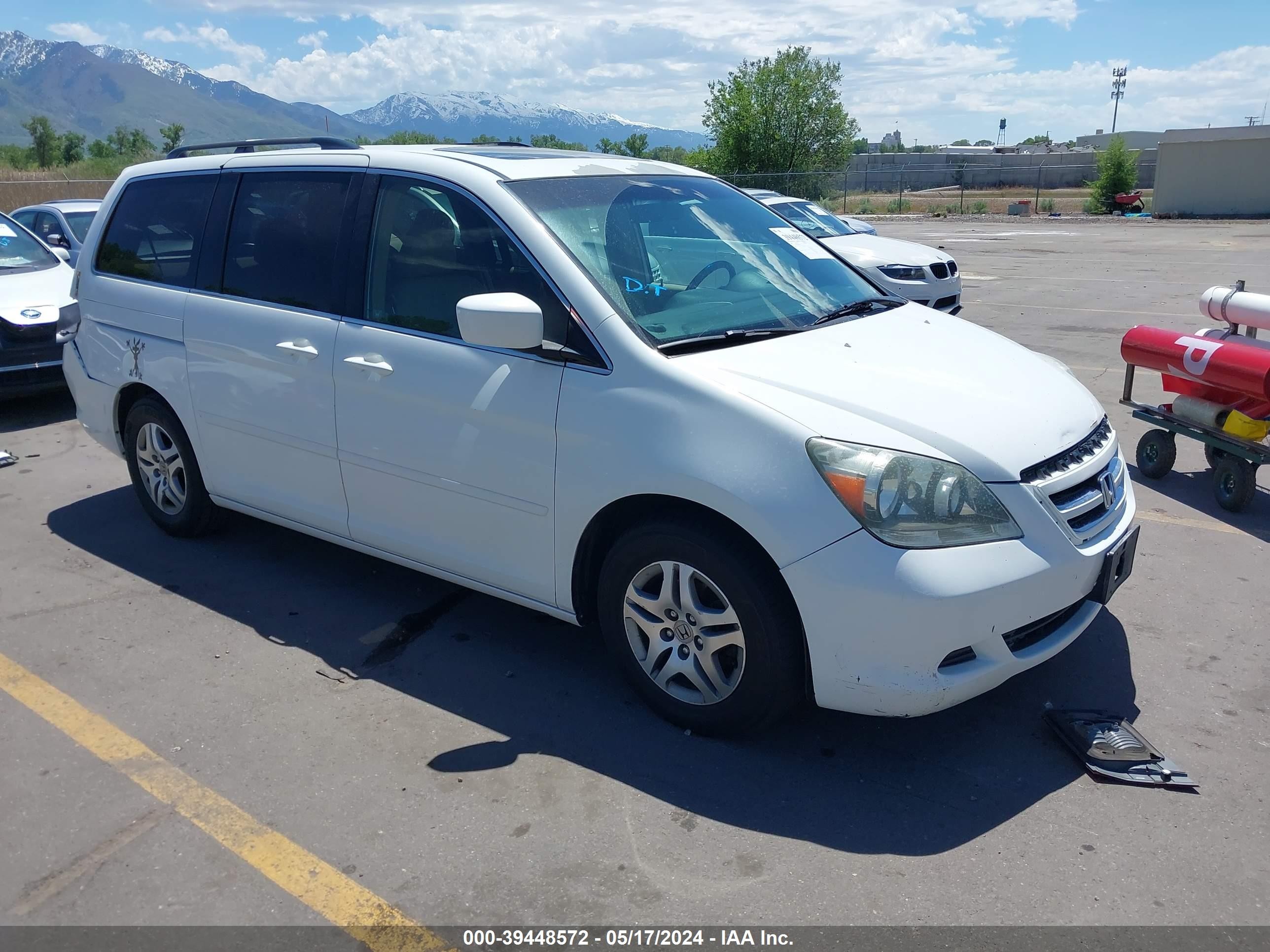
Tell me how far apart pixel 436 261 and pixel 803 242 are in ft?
5.59

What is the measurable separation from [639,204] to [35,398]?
758cm

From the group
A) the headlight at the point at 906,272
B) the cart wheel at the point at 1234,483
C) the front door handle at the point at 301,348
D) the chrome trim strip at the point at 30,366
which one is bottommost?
the cart wheel at the point at 1234,483

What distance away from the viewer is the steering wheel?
3908 mm

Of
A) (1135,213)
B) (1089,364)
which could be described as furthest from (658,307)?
(1135,213)

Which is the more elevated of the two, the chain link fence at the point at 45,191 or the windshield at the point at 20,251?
the chain link fence at the point at 45,191

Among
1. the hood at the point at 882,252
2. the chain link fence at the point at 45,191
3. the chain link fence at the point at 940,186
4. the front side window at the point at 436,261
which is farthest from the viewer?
the chain link fence at the point at 940,186

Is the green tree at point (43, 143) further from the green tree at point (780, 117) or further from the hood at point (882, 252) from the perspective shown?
the hood at point (882, 252)

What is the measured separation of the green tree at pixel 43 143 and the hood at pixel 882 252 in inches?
2775

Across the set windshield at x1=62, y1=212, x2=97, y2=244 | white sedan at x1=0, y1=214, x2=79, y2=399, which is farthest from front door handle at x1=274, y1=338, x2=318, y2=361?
windshield at x1=62, y1=212, x2=97, y2=244

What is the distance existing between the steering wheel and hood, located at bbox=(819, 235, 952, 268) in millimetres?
7751

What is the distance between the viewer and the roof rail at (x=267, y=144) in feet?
15.7

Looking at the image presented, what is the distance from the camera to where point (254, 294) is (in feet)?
15.1

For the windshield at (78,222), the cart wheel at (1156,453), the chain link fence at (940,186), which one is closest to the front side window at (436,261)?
the cart wheel at (1156,453)

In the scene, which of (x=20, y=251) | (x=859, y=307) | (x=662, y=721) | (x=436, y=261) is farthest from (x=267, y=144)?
(x=20, y=251)
